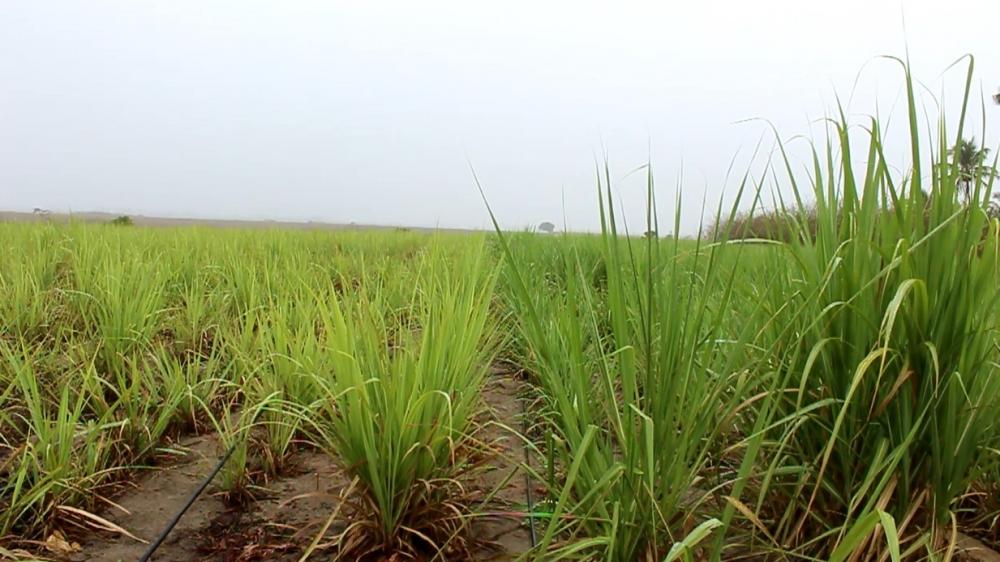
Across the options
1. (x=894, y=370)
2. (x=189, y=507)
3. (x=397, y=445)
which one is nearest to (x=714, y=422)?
(x=894, y=370)

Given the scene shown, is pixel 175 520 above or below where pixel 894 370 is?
below

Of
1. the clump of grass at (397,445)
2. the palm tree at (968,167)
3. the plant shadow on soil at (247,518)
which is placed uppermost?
the palm tree at (968,167)

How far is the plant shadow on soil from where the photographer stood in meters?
1.17

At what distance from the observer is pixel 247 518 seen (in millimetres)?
1298

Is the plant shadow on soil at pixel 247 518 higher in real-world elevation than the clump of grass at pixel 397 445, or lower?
lower

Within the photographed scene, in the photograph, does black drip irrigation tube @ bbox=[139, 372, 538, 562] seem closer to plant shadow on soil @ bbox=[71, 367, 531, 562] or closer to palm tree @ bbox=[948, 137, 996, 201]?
plant shadow on soil @ bbox=[71, 367, 531, 562]

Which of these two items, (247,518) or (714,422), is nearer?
(714,422)

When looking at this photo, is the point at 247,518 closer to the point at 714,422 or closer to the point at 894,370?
the point at 714,422

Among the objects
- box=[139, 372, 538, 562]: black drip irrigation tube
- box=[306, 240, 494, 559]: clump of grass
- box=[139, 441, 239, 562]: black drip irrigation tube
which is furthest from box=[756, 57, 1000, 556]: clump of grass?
box=[139, 441, 239, 562]: black drip irrigation tube

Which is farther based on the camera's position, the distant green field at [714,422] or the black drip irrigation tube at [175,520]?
the black drip irrigation tube at [175,520]

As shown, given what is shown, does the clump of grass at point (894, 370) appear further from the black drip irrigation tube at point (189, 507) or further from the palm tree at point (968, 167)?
the black drip irrigation tube at point (189, 507)

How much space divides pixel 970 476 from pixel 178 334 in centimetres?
233

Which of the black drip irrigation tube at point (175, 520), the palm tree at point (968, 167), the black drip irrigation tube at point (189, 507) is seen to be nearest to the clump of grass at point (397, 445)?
the black drip irrigation tube at point (189, 507)

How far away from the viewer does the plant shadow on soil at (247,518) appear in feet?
3.83
